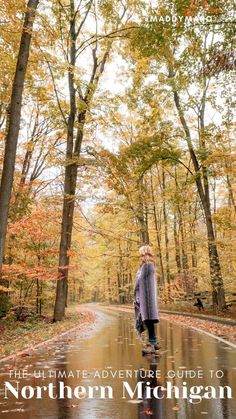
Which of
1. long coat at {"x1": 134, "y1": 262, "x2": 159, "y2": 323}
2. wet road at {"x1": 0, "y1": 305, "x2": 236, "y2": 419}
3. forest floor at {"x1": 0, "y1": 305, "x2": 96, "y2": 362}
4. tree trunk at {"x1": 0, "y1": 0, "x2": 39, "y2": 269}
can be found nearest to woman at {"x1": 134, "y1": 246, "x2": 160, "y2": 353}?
long coat at {"x1": 134, "y1": 262, "x2": 159, "y2": 323}

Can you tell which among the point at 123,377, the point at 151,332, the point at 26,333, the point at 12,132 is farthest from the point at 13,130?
the point at 26,333

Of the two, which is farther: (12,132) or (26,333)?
(26,333)

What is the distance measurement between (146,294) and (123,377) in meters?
2.92

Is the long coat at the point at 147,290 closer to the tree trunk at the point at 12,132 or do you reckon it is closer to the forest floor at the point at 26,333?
the forest floor at the point at 26,333

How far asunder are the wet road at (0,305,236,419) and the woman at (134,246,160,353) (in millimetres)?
650

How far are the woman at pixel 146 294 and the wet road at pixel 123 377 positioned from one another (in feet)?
2.13

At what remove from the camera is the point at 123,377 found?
669cm

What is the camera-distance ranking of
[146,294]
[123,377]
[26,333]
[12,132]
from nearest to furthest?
[123,377] → [146,294] → [12,132] → [26,333]

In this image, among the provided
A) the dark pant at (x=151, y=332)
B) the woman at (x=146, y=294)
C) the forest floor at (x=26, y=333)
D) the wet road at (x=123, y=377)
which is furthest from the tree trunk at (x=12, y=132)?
the dark pant at (x=151, y=332)

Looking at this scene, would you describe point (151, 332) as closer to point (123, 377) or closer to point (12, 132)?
point (123, 377)

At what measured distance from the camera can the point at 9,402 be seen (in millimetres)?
5199

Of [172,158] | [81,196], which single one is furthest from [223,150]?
[81,196]

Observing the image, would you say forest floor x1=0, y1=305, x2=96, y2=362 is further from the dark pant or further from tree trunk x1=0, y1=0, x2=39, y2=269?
the dark pant

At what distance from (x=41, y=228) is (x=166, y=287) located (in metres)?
15.6
